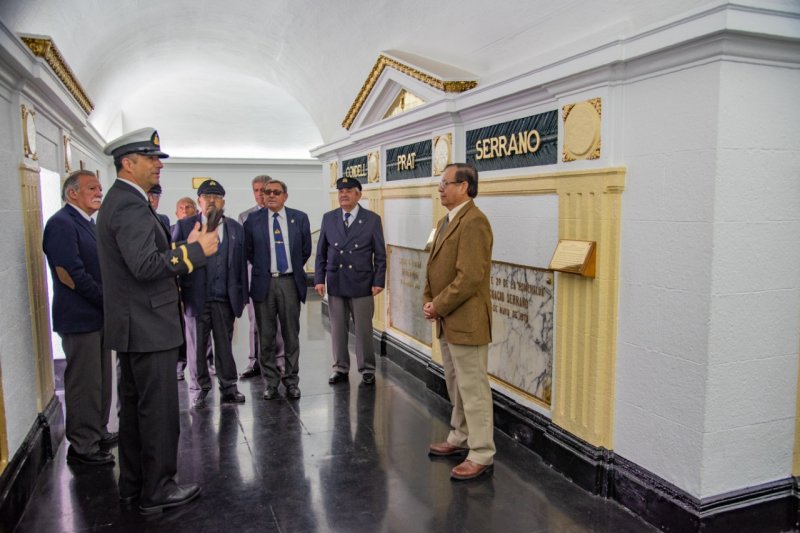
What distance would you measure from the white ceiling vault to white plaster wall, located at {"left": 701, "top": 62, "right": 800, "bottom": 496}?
57 cm

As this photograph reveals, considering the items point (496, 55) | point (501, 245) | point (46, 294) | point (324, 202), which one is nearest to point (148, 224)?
point (46, 294)

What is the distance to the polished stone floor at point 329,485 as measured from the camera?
3207 mm

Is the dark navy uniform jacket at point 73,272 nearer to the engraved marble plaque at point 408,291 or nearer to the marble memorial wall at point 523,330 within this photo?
the marble memorial wall at point 523,330

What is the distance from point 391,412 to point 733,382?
2614 millimetres

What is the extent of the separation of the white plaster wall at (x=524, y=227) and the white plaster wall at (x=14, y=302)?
3.06 m

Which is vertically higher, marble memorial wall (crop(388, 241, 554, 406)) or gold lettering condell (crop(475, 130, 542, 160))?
gold lettering condell (crop(475, 130, 542, 160))

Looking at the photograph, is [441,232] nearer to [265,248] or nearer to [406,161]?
[265,248]

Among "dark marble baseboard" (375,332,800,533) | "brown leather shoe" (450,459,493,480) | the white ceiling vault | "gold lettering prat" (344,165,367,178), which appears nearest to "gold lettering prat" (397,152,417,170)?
the white ceiling vault

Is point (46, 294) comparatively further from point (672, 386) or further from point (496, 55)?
point (672, 386)

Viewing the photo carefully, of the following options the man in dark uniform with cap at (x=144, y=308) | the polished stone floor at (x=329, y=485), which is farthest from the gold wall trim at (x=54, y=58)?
the polished stone floor at (x=329, y=485)

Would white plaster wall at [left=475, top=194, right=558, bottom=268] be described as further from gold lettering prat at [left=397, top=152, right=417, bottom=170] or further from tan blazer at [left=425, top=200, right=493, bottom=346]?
gold lettering prat at [left=397, top=152, right=417, bottom=170]

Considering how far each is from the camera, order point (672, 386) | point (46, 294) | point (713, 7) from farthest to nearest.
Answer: point (46, 294) < point (672, 386) < point (713, 7)

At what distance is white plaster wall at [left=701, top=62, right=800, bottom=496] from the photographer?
9.19ft

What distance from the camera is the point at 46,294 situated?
4406mm
